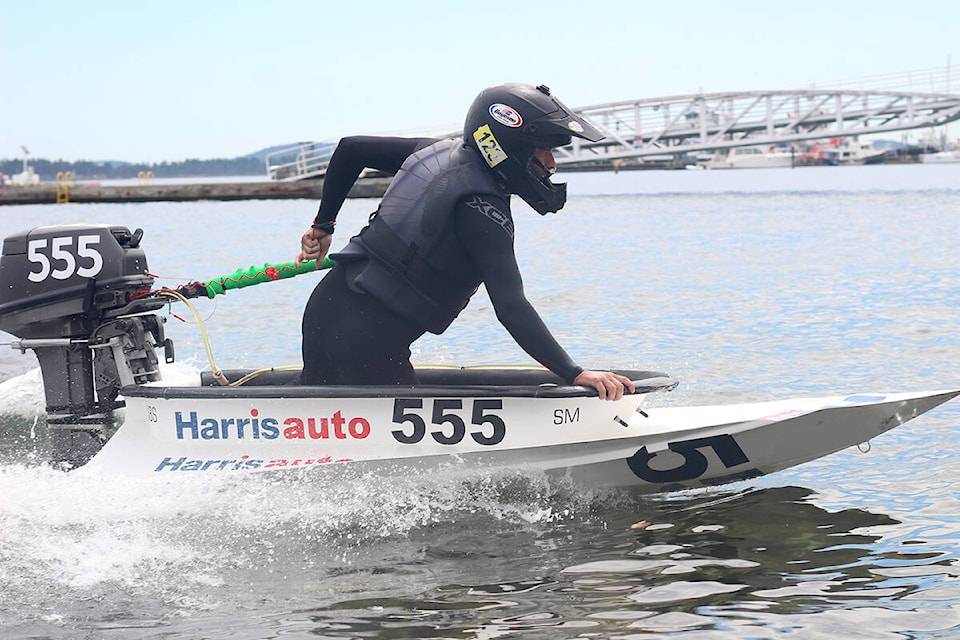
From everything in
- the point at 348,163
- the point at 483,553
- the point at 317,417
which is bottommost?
the point at 483,553

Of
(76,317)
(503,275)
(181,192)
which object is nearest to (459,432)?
(503,275)

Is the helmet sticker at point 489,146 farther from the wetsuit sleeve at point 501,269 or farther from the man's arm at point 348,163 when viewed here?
the man's arm at point 348,163

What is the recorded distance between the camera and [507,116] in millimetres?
5660

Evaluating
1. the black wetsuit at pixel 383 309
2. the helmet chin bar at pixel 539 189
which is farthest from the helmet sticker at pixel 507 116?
the black wetsuit at pixel 383 309

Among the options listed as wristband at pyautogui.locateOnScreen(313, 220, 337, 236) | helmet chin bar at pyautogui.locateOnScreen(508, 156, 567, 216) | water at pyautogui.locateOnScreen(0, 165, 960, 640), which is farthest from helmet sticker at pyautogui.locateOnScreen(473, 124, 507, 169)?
water at pyautogui.locateOnScreen(0, 165, 960, 640)

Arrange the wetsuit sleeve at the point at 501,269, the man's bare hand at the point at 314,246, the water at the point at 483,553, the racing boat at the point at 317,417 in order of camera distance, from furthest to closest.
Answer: the man's bare hand at the point at 314,246 < the racing boat at the point at 317,417 < the wetsuit sleeve at the point at 501,269 < the water at the point at 483,553

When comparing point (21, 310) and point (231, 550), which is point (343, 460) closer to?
point (231, 550)

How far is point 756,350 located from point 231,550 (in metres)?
8.05

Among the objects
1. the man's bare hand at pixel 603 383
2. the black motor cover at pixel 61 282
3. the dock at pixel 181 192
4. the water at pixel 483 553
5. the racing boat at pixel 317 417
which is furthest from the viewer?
the dock at pixel 181 192

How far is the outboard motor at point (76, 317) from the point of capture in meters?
6.08

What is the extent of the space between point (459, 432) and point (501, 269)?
2.98 ft

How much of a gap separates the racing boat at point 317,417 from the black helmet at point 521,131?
1038 millimetres

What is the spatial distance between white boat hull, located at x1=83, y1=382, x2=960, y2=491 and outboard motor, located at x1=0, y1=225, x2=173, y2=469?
250 mm

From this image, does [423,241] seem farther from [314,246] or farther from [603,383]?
[603,383]
